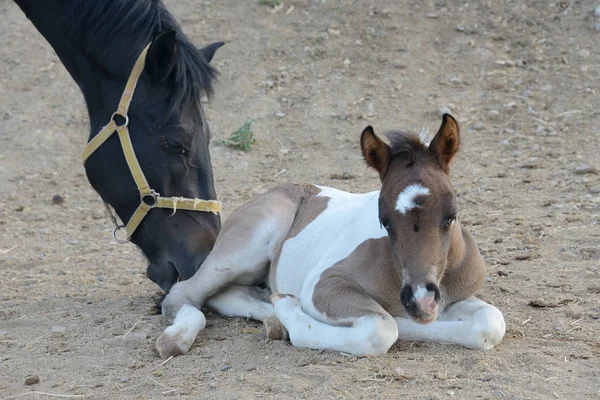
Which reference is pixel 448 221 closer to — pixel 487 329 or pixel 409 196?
pixel 409 196

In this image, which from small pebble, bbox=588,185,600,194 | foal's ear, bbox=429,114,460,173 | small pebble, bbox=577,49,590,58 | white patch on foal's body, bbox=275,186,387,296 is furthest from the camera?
small pebble, bbox=577,49,590,58

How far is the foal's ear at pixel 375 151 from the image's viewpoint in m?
4.17

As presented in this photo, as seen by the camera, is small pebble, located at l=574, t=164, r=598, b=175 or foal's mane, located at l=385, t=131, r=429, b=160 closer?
foal's mane, located at l=385, t=131, r=429, b=160

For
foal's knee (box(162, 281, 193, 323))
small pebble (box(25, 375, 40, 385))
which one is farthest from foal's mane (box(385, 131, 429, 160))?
small pebble (box(25, 375, 40, 385))

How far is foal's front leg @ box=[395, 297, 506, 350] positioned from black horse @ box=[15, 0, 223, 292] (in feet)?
4.87

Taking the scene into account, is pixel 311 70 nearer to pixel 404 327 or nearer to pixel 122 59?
pixel 122 59

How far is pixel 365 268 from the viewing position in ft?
14.3

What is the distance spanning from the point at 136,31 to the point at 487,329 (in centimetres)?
277

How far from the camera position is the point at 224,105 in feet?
32.3

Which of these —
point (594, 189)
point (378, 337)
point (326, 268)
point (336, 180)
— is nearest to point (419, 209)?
point (378, 337)

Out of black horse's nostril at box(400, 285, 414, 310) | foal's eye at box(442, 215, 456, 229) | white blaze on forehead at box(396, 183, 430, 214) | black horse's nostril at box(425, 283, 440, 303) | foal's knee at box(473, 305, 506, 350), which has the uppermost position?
white blaze on forehead at box(396, 183, 430, 214)

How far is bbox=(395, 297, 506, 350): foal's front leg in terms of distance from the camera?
157 inches

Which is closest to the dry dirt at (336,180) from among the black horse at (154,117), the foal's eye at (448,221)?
the black horse at (154,117)

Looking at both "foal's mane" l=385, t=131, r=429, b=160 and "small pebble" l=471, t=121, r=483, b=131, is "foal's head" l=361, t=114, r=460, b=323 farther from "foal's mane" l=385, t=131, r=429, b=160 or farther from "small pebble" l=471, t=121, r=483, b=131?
"small pebble" l=471, t=121, r=483, b=131
